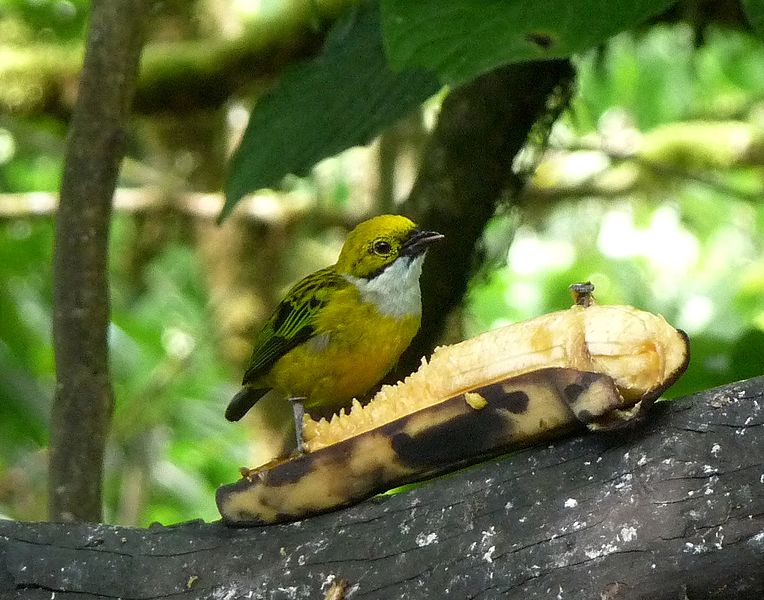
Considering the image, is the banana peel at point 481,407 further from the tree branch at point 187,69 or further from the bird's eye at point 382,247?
the tree branch at point 187,69

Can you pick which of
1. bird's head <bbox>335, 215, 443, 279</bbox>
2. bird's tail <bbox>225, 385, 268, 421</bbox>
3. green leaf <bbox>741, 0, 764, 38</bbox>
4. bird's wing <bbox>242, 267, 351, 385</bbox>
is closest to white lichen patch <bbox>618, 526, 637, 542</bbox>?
green leaf <bbox>741, 0, 764, 38</bbox>

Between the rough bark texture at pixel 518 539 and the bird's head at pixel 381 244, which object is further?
the bird's head at pixel 381 244

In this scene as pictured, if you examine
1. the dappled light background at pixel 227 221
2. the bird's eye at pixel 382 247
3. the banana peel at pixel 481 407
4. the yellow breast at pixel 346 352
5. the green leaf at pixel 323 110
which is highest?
the dappled light background at pixel 227 221

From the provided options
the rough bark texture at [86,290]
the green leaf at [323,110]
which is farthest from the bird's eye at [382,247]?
the rough bark texture at [86,290]

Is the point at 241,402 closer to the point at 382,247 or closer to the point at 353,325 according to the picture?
the point at 353,325

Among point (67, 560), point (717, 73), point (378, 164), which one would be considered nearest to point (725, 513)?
point (67, 560)

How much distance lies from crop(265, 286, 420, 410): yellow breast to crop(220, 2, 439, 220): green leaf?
1.63 ft

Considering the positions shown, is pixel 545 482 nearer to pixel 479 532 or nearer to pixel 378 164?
pixel 479 532

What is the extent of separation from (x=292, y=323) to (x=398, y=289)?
0.34m

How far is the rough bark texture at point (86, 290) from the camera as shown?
291 centimetres

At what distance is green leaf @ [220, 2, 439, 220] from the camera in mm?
2904

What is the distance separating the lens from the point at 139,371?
222 inches

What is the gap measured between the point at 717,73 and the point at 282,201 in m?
3.51

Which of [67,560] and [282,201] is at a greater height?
[282,201]
